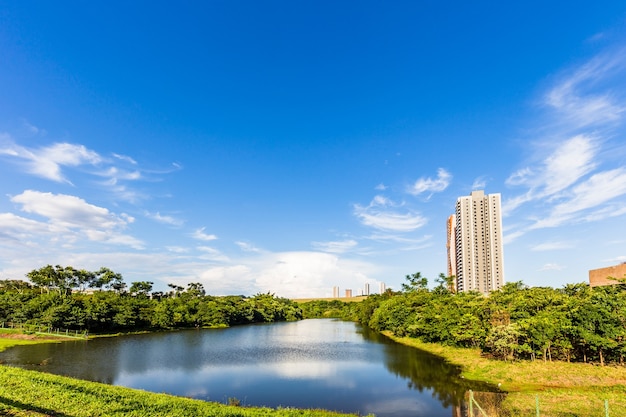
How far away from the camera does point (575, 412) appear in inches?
865

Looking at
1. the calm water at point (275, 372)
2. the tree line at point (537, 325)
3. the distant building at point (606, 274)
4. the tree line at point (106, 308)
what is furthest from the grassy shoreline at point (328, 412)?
the tree line at point (106, 308)

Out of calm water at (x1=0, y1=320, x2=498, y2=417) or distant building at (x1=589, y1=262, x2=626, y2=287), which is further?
distant building at (x1=589, y1=262, x2=626, y2=287)

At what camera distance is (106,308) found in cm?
6712

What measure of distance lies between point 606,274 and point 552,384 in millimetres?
39397

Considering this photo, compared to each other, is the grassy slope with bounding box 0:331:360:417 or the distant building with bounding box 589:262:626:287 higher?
the distant building with bounding box 589:262:626:287

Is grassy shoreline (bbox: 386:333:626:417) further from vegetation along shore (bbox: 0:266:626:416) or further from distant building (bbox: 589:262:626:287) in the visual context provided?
distant building (bbox: 589:262:626:287)

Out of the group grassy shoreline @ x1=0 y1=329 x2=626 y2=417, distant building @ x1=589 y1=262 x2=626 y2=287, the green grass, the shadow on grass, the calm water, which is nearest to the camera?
the shadow on grass

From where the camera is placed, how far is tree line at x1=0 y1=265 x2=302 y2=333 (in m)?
61.7

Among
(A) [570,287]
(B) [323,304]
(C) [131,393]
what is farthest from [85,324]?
(B) [323,304]

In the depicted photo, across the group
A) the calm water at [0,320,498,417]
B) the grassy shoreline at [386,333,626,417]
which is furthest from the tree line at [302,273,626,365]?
the calm water at [0,320,498,417]

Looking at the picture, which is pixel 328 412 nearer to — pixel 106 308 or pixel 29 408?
pixel 29 408

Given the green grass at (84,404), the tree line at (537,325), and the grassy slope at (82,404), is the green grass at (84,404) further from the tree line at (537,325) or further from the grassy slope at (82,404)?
the tree line at (537,325)

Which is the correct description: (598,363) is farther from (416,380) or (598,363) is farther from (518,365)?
(416,380)

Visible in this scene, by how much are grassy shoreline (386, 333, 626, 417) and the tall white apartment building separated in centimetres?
12262
